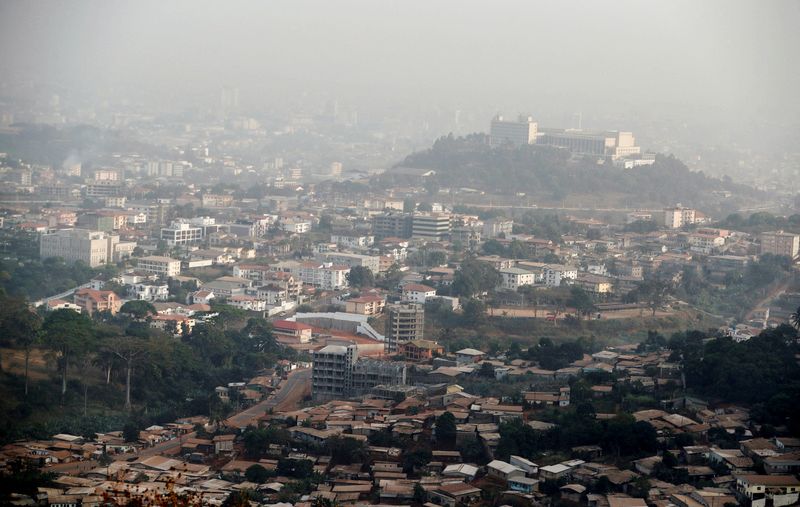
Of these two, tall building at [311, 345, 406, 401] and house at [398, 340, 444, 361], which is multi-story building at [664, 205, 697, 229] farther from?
tall building at [311, 345, 406, 401]

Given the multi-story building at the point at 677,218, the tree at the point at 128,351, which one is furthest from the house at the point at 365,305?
A: the multi-story building at the point at 677,218

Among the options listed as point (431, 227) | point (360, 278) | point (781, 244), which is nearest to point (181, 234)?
point (431, 227)

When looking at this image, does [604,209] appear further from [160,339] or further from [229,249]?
[160,339]

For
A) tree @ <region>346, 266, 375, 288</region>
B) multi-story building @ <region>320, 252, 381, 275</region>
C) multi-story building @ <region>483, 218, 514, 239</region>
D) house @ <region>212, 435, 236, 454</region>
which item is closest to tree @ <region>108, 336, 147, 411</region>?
house @ <region>212, 435, 236, 454</region>

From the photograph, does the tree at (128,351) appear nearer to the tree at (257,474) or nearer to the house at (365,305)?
the tree at (257,474)

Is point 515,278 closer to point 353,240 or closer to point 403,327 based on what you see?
point 403,327

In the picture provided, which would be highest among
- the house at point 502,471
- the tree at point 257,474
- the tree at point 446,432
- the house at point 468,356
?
the house at point 468,356

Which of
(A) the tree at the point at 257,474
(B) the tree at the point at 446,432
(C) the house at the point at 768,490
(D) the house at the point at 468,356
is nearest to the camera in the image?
(C) the house at the point at 768,490
